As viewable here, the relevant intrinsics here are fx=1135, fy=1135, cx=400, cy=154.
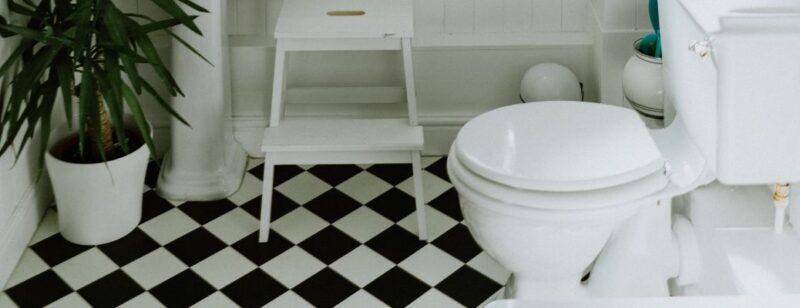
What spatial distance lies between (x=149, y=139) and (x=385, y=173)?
92 cm

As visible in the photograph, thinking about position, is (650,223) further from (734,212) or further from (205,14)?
(205,14)

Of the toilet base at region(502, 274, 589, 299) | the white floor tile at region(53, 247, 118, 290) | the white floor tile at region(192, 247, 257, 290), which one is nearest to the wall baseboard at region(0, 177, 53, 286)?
the white floor tile at region(53, 247, 118, 290)

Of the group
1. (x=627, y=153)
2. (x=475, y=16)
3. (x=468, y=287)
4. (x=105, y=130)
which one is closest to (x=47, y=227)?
(x=105, y=130)

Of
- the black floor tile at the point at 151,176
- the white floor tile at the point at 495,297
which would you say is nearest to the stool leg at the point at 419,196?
the white floor tile at the point at 495,297

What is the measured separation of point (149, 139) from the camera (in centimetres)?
291

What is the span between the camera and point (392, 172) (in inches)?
142

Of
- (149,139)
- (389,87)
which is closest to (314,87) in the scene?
(389,87)

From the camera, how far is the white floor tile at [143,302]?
2908 millimetres

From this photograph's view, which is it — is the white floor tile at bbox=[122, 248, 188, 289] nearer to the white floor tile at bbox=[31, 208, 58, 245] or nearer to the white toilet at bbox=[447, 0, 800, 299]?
the white floor tile at bbox=[31, 208, 58, 245]

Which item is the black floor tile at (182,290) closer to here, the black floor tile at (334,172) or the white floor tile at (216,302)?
the white floor tile at (216,302)

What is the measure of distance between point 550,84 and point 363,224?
694 millimetres

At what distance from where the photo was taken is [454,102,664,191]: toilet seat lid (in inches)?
95.6

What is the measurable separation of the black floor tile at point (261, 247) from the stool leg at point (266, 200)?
0.02 metres

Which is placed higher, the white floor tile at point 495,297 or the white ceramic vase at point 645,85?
the white ceramic vase at point 645,85
